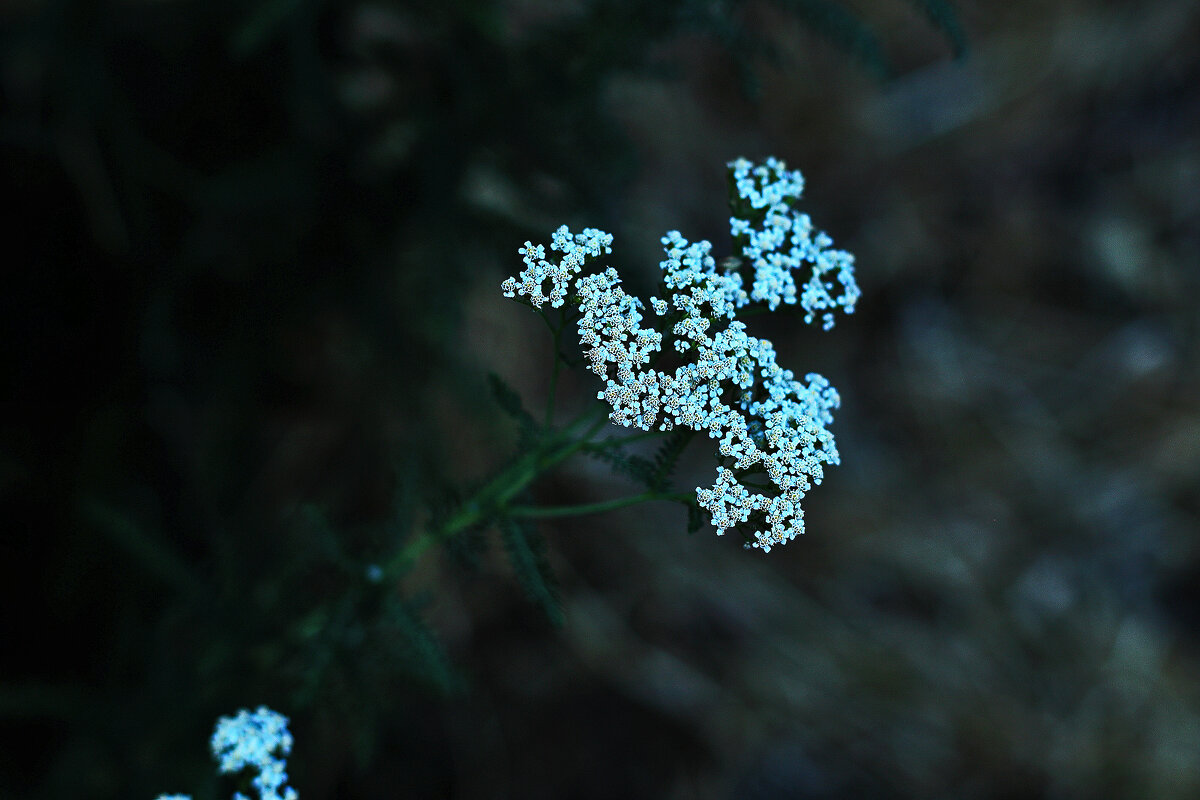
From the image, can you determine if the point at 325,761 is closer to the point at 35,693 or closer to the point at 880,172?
the point at 35,693

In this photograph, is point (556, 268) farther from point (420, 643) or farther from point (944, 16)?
point (944, 16)

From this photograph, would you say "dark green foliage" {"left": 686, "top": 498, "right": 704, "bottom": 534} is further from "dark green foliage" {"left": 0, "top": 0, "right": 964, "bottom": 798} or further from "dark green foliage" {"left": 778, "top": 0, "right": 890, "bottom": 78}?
"dark green foliage" {"left": 778, "top": 0, "right": 890, "bottom": 78}

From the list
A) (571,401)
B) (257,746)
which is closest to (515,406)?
(257,746)

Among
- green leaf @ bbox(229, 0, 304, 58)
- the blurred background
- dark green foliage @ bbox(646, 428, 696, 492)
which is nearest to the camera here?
dark green foliage @ bbox(646, 428, 696, 492)

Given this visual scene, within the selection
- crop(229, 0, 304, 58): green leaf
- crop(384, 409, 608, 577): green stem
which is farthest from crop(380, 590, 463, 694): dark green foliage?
crop(229, 0, 304, 58): green leaf

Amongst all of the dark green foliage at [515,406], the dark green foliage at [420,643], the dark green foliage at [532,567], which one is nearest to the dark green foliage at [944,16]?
the dark green foliage at [515,406]

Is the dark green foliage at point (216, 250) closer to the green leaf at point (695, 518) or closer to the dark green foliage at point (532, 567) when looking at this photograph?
the dark green foliage at point (532, 567)
